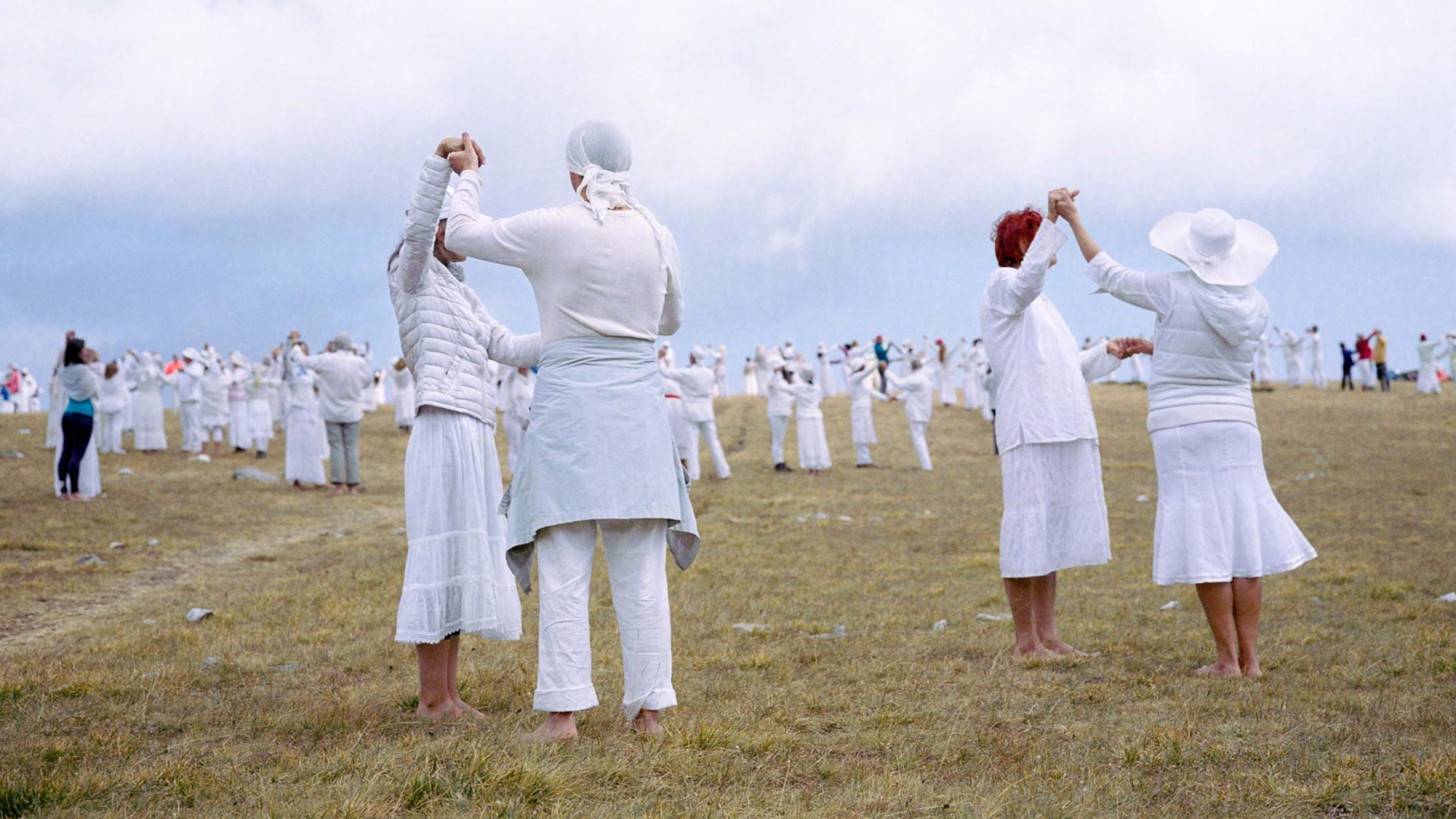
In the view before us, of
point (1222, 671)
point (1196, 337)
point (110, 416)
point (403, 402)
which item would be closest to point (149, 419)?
point (110, 416)

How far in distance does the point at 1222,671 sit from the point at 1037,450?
1.38 m

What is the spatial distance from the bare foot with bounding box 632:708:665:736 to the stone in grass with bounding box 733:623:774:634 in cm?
276

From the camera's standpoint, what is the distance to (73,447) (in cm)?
1598

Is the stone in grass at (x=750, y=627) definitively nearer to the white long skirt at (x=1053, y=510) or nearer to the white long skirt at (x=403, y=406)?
the white long skirt at (x=1053, y=510)

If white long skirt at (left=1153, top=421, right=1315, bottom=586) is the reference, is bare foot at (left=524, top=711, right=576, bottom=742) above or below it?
below

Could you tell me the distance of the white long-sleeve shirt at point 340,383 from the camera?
17.2 meters

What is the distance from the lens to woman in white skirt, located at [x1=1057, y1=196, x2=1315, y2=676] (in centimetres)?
541

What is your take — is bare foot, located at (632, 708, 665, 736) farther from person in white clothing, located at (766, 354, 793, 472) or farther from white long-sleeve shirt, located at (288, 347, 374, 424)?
person in white clothing, located at (766, 354, 793, 472)

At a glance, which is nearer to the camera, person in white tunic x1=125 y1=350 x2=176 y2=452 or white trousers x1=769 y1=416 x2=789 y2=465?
white trousers x1=769 y1=416 x2=789 y2=465

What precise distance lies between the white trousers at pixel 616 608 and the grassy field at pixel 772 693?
0.18 meters

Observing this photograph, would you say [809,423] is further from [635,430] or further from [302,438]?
[635,430]

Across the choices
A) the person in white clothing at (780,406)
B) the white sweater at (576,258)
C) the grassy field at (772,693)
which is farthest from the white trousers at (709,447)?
the white sweater at (576,258)

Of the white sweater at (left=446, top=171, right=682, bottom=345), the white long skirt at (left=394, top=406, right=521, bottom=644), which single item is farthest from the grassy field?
the white sweater at (left=446, top=171, right=682, bottom=345)

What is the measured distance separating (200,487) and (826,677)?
15.8 meters
